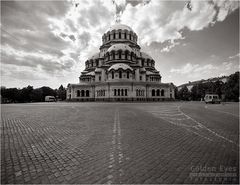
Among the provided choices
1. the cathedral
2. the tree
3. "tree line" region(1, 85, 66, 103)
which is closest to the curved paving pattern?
the cathedral

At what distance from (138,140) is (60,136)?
3.36 m

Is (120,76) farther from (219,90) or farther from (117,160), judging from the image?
(219,90)

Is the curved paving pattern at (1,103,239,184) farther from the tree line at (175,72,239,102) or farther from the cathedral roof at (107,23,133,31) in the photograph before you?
the tree line at (175,72,239,102)

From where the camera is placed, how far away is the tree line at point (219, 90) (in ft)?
146

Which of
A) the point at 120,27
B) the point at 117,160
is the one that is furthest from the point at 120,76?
the point at 117,160

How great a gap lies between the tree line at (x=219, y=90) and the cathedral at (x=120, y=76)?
2043 cm

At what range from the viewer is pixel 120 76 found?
4012 cm

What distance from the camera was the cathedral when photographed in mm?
38812

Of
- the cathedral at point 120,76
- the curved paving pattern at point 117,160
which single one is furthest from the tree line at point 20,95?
the curved paving pattern at point 117,160

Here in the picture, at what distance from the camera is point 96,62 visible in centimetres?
5319

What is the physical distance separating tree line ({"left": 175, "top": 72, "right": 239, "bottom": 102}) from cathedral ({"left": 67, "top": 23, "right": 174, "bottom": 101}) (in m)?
20.4

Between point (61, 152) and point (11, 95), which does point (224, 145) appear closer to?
point (61, 152)

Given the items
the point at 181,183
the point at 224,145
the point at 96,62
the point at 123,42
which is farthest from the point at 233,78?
the point at 181,183

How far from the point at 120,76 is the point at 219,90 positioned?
4854cm
